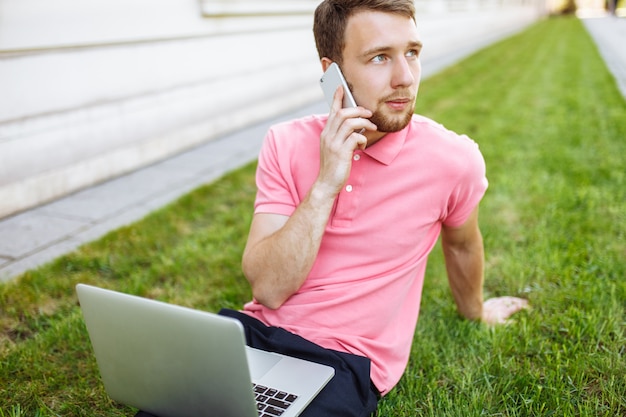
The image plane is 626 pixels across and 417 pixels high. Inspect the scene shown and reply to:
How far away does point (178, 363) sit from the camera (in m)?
1.42

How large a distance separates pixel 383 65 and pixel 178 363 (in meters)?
1.10

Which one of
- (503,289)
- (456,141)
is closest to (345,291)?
(456,141)

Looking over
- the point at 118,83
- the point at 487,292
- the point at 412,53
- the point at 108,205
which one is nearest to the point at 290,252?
the point at 412,53

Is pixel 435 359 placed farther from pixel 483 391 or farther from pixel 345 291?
pixel 345 291

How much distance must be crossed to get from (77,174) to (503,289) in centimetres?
326

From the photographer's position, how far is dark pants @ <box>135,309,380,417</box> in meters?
1.72

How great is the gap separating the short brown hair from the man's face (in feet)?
0.06

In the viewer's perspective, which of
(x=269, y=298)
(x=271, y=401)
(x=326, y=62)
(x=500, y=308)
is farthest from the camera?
(x=500, y=308)

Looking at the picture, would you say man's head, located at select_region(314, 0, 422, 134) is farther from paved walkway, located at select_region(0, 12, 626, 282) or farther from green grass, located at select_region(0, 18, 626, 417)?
paved walkway, located at select_region(0, 12, 626, 282)

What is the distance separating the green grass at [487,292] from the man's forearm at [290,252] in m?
0.62

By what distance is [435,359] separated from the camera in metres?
2.37

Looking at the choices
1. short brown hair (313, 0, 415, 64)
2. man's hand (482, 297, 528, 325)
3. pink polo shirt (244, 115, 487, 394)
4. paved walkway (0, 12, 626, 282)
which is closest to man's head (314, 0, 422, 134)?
short brown hair (313, 0, 415, 64)

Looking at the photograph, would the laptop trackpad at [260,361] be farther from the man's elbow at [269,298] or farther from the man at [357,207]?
the man's elbow at [269,298]

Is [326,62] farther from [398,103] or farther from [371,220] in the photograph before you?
[371,220]
